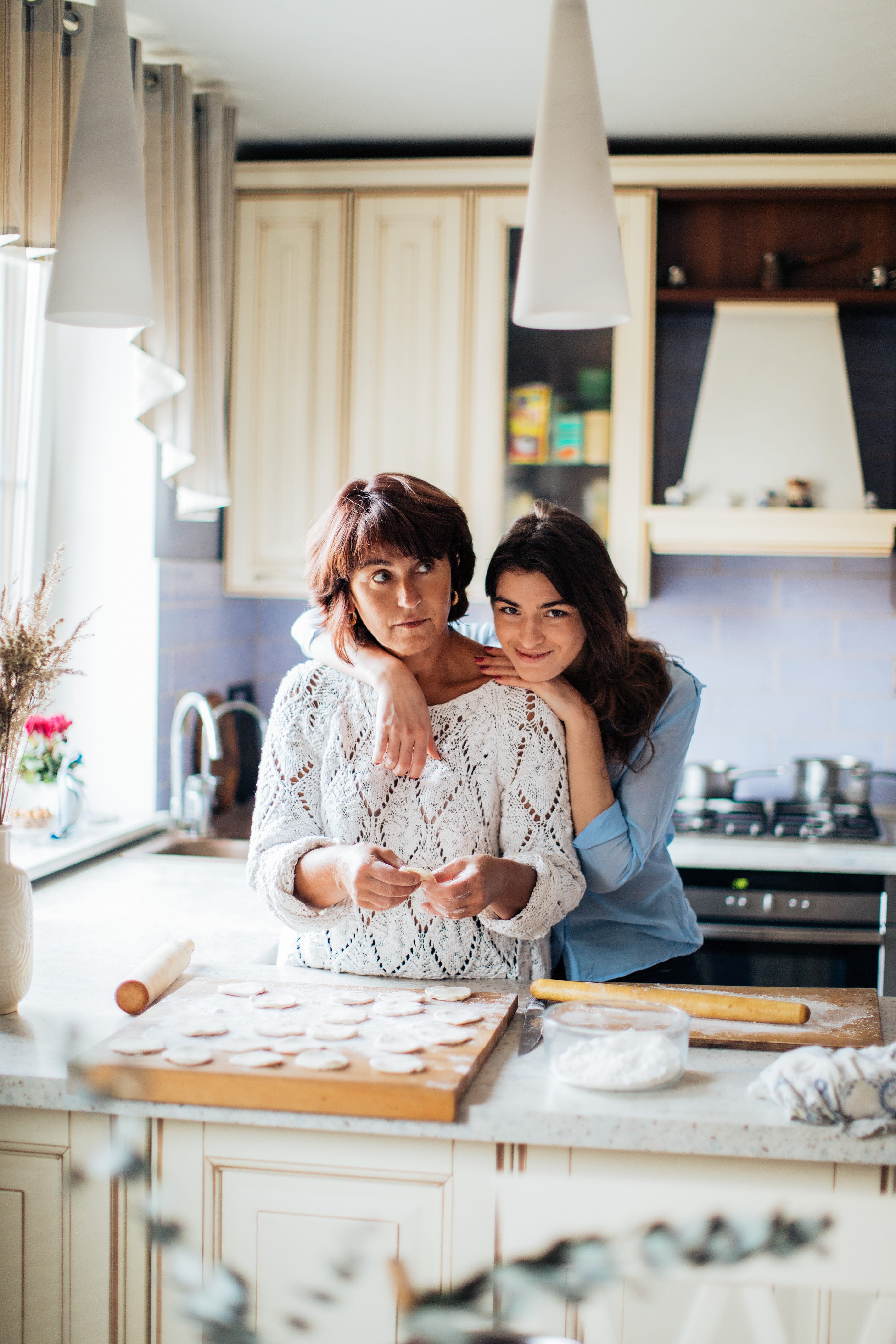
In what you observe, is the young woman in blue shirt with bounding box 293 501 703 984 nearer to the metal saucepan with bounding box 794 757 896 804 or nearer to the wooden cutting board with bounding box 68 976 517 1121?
the wooden cutting board with bounding box 68 976 517 1121

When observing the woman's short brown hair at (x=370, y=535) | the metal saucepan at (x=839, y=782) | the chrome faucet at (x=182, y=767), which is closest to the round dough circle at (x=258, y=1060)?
the woman's short brown hair at (x=370, y=535)

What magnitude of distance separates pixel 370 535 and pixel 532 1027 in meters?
0.64

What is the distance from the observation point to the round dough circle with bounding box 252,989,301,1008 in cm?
136

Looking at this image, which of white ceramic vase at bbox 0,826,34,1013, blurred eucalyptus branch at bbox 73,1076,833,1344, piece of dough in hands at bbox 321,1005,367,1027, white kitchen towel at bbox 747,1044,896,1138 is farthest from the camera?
white ceramic vase at bbox 0,826,34,1013

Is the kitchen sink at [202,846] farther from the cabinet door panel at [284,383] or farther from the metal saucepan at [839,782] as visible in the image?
the metal saucepan at [839,782]

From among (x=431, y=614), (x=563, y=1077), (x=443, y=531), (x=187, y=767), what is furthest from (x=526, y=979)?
(x=187, y=767)

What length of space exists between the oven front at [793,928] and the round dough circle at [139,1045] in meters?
1.62

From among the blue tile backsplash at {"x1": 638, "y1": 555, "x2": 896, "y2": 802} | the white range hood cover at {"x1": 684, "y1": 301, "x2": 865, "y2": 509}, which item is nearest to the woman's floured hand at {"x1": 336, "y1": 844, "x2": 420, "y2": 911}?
the white range hood cover at {"x1": 684, "y1": 301, "x2": 865, "y2": 509}

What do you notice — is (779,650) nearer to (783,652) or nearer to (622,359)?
(783,652)

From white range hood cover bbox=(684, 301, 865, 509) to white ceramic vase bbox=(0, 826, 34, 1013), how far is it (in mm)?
2005

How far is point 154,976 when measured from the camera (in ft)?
4.60

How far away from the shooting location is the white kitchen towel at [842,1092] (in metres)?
1.08

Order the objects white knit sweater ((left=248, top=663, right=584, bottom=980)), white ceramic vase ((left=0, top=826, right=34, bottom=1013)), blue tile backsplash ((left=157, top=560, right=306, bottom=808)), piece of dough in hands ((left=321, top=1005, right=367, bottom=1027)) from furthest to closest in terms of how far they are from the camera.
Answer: blue tile backsplash ((left=157, top=560, right=306, bottom=808))
white knit sweater ((left=248, top=663, right=584, bottom=980))
white ceramic vase ((left=0, top=826, right=34, bottom=1013))
piece of dough in hands ((left=321, top=1005, right=367, bottom=1027))

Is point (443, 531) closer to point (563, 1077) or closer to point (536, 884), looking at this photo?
point (536, 884)
